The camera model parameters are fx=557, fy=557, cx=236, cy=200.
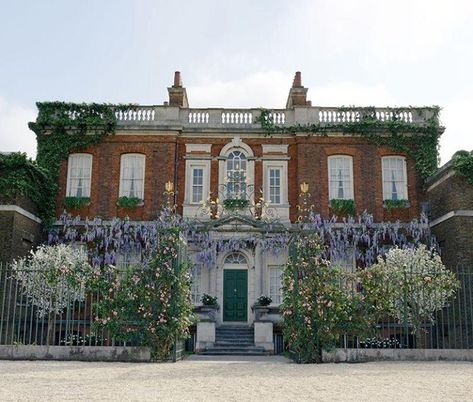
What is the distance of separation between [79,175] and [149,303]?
10154 mm

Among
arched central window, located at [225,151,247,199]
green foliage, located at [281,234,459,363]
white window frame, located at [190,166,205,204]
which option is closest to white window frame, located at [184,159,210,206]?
white window frame, located at [190,166,205,204]

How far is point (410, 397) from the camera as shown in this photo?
24.6 feet

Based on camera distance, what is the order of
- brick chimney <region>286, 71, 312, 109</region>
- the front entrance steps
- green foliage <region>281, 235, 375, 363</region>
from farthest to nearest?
brick chimney <region>286, 71, 312, 109</region>
the front entrance steps
green foliage <region>281, 235, 375, 363</region>

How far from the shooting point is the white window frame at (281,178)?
21.0m

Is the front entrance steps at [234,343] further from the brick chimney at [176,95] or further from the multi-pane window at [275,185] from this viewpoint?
the brick chimney at [176,95]

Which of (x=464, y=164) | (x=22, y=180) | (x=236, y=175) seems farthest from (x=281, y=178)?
(x=22, y=180)

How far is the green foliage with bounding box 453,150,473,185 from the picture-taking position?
1728 cm

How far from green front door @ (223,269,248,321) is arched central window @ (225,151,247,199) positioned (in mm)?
2879

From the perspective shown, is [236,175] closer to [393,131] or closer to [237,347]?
[393,131]

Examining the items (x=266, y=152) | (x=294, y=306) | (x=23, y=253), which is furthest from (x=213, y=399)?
(x=266, y=152)

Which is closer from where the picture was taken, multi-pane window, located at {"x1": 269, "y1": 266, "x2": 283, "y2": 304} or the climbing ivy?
multi-pane window, located at {"x1": 269, "y1": 266, "x2": 283, "y2": 304}

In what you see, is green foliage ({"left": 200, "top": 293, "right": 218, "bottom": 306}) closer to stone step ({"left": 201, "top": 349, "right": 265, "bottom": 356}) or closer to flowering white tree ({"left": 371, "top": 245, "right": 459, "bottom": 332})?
stone step ({"left": 201, "top": 349, "right": 265, "bottom": 356})

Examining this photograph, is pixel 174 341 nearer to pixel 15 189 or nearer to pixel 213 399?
pixel 213 399

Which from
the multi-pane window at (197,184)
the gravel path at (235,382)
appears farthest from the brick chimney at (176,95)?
the gravel path at (235,382)
